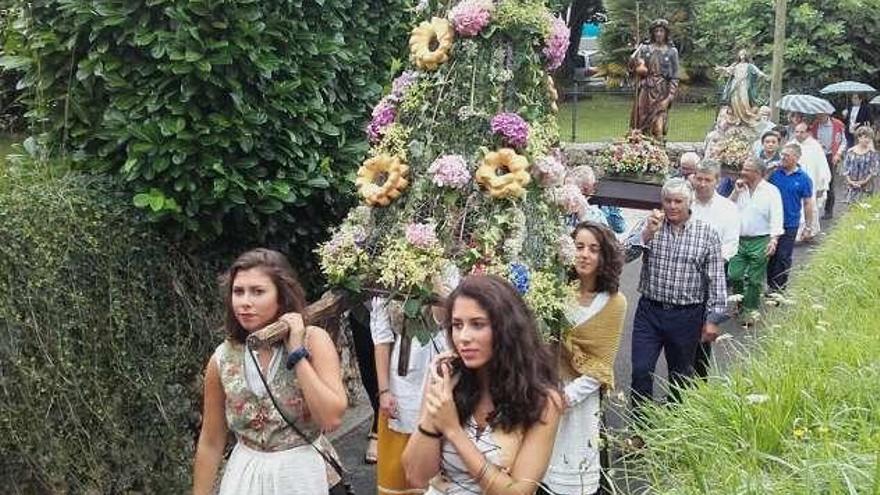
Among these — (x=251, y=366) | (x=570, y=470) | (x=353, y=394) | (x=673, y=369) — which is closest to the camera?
(x=251, y=366)

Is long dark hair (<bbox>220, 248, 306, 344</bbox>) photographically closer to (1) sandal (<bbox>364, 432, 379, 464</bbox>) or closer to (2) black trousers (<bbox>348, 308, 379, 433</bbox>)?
(2) black trousers (<bbox>348, 308, 379, 433</bbox>)

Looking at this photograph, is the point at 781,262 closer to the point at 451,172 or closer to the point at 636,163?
the point at 636,163

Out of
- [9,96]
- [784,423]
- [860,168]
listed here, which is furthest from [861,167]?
[784,423]

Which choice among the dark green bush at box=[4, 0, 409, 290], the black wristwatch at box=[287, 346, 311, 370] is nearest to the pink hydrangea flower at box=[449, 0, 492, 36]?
the dark green bush at box=[4, 0, 409, 290]

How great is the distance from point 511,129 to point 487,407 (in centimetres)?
197

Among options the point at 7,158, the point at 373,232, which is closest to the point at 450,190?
the point at 373,232

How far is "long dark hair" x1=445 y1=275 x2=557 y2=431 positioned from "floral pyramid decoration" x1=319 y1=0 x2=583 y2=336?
1.29 metres

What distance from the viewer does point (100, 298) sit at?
4.88 m

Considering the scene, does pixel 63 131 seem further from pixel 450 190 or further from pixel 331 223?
pixel 450 190

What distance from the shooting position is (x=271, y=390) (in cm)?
353

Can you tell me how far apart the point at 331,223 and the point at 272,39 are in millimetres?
1376

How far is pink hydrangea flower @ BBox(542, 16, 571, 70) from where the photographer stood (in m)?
5.13

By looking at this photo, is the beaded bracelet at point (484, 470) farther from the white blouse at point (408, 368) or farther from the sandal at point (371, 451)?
the sandal at point (371, 451)

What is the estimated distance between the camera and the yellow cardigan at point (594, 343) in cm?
483
